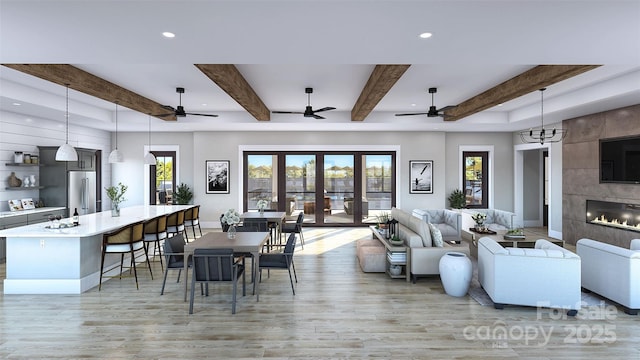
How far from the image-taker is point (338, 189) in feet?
32.0

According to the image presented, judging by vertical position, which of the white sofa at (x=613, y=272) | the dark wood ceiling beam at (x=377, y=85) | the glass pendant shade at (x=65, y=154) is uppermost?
the dark wood ceiling beam at (x=377, y=85)

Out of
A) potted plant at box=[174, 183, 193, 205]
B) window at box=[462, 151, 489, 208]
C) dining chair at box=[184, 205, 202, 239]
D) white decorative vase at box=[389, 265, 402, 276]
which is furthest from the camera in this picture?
window at box=[462, 151, 489, 208]

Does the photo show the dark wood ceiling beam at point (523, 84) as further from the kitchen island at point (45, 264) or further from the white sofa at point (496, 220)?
the kitchen island at point (45, 264)

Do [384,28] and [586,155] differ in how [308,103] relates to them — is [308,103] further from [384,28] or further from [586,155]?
[586,155]

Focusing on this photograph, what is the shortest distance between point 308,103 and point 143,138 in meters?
5.78

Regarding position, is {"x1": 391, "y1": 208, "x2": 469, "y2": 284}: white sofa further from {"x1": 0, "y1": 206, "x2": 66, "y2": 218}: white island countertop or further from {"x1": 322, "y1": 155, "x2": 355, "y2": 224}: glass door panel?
{"x1": 0, "y1": 206, "x2": 66, "y2": 218}: white island countertop

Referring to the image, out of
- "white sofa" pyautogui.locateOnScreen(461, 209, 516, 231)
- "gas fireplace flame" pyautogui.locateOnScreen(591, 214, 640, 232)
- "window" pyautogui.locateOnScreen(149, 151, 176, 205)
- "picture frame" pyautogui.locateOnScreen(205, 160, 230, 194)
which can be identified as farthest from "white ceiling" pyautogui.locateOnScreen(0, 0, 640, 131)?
"window" pyautogui.locateOnScreen(149, 151, 176, 205)

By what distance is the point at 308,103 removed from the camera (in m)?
6.72

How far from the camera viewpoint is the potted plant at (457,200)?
951cm

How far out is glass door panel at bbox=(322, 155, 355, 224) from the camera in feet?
31.8

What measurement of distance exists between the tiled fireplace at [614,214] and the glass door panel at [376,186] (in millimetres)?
4556

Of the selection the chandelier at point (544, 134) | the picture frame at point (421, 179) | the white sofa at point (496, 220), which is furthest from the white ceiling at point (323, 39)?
the picture frame at point (421, 179)

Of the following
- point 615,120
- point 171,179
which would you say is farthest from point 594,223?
point 171,179

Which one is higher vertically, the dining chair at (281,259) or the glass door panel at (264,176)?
the glass door panel at (264,176)
